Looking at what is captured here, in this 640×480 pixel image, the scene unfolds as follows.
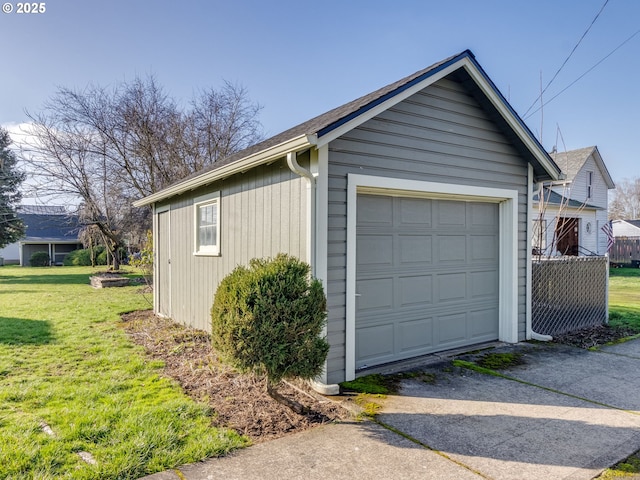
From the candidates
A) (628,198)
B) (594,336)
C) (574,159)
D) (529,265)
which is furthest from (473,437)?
(628,198)

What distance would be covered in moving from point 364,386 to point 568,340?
13.6 feet

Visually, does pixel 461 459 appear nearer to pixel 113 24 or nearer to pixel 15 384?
pixel 15 384

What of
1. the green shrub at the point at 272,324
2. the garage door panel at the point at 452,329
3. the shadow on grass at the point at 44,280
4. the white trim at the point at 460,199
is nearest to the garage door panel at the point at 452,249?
the white trim at the point at 460,199

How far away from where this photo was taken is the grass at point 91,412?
9.18 ft

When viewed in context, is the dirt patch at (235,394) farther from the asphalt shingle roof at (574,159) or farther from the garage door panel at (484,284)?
the asphalt shingle roof at (574,159)

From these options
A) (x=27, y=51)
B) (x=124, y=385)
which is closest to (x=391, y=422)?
(x=124, y=385)

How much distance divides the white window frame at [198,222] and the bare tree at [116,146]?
33.3 ft

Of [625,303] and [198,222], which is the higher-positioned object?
[198,222]

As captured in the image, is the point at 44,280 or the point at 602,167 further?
the point at 602,167

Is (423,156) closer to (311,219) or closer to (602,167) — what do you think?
(311,219)

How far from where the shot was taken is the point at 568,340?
6.43 meters

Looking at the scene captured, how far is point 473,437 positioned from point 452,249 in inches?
117

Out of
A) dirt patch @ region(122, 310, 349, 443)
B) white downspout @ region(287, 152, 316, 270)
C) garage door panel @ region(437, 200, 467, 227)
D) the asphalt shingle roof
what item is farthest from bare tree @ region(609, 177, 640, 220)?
dirt patch @ region(122, 310, 349, 443)

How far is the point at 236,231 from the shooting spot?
597 centimetres
